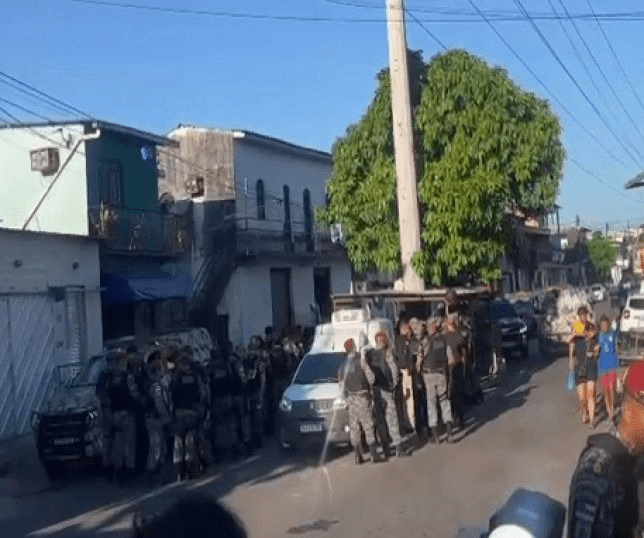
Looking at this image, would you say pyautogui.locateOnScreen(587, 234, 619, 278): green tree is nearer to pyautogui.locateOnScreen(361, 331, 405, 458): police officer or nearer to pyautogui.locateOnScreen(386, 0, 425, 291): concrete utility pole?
pyautogui.locateOnScreen(386, 0, 425, 291): concrete utility pole

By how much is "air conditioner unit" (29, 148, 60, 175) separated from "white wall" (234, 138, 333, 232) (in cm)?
1074

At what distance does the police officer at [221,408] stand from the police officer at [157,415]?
1.53m

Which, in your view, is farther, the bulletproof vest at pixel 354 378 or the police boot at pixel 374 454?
the bulletproof vest at pixel 354 378

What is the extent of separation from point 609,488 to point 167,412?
15.4m

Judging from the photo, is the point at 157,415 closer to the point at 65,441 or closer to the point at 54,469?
the point at 65,441

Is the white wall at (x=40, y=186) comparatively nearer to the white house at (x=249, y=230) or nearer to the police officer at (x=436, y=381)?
the white house at (x=249, y=230)

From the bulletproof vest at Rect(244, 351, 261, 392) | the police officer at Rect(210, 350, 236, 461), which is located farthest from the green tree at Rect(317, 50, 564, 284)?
the police officer at Rect(210, 350, 236, 461)

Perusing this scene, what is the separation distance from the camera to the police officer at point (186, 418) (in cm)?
1877

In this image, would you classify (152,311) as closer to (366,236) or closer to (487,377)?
(366,236)

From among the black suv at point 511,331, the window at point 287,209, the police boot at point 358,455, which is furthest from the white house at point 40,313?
the window at point 287,209

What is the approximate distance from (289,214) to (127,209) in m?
13.8

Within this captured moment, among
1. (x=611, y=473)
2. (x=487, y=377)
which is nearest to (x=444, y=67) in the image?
(x=487, y=377)

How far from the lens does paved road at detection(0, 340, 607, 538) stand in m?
14.3

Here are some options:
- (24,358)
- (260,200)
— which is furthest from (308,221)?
(24,358)
